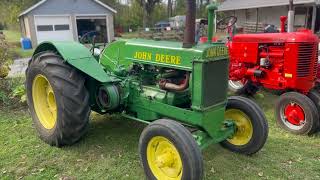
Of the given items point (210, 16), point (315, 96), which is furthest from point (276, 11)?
point (210, 16)

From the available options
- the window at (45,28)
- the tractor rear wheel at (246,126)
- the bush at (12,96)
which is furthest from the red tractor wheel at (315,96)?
the window at (45,28)

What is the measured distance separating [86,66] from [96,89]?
39 cm

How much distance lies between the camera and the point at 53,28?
69.7 feet

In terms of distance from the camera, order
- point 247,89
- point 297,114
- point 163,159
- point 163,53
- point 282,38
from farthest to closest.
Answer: point 247,89
point 282,38
point 297,114
point 163,53
point 163,159

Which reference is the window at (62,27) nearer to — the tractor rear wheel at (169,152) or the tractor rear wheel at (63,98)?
the tractor rear wheel at (63,98)

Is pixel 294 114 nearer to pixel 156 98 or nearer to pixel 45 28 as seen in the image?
pixel 156 98

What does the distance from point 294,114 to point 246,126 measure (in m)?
1.30

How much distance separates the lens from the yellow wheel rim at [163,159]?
3025 millimetres

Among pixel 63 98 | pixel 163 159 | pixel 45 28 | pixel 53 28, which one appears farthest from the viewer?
pixel 53 28

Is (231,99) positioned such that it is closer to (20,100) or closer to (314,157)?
(314,157)

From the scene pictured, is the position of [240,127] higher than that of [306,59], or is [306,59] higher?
[306,59]

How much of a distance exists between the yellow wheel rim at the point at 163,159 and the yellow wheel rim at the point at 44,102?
1769 millimetres

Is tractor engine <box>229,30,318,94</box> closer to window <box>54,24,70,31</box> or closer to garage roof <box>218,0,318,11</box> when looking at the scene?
garage roof <box>218,0,318,11</box>

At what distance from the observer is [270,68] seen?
5293mm
